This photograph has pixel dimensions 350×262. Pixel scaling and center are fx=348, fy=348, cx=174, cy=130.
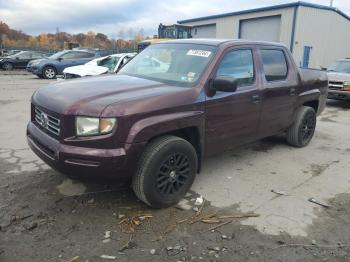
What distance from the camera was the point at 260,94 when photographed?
4742 millimetres

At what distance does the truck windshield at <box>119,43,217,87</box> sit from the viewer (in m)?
4.11

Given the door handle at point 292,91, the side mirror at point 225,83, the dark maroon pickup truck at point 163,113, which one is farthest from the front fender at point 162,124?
the door handle at point 292,91

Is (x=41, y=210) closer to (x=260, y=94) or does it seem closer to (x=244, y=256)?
(x=244, y=256)

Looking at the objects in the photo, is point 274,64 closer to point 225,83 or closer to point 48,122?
point 225,83

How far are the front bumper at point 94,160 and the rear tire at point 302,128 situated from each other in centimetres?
357

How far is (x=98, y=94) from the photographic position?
3.51 m

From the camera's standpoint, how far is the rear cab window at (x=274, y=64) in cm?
500

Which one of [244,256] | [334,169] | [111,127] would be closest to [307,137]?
[334,169]

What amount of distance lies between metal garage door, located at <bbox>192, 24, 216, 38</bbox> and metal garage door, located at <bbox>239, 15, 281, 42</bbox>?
343 centimetres

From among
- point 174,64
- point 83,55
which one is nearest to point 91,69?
point 174,64

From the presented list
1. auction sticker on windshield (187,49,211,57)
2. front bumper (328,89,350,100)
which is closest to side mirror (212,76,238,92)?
auction sticker on windshield (187,49,211,57)

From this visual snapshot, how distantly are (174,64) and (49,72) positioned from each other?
1654 cm

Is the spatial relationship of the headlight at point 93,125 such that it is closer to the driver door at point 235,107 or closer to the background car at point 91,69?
the driver door at point 235,107

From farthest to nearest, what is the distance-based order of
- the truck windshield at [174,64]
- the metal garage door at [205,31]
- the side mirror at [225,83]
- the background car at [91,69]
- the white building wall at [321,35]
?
the metal garage door at [205,31]
the white building wall at [321,35]
the background car at [91,69]
the truck windshield at [174,64]
the side mirror at [225,83]
